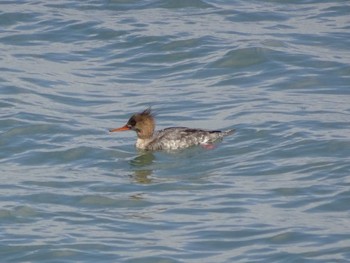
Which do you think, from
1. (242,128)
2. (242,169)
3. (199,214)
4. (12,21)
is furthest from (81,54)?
(199,214)

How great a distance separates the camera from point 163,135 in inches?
660

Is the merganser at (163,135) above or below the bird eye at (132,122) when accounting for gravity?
below

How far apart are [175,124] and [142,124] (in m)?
0.93

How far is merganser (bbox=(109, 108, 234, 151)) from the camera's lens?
16.3 meters

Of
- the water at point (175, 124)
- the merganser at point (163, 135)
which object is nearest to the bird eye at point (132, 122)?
the merganser at point (163, 135)

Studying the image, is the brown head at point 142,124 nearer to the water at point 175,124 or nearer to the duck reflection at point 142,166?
the water at point 175,124

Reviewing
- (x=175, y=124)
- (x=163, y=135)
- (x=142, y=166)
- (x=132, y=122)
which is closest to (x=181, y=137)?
(x=163, y=135)

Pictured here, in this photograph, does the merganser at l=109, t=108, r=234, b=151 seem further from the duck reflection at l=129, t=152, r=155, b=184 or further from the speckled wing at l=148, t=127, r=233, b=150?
the duck reflection at l=129, t=152, r=155, b=184

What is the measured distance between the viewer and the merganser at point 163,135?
1627cm

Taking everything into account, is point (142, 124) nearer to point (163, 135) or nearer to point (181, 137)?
point (163, 135)

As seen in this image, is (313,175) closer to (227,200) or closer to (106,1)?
(227,200)

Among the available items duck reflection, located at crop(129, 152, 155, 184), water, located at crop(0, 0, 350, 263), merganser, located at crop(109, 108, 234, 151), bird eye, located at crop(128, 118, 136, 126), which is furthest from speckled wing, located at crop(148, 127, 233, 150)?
bird eye, located at crop(128, 118, 136, 126)

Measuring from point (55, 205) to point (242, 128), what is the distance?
3807mm

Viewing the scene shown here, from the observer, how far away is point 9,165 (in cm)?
1580
